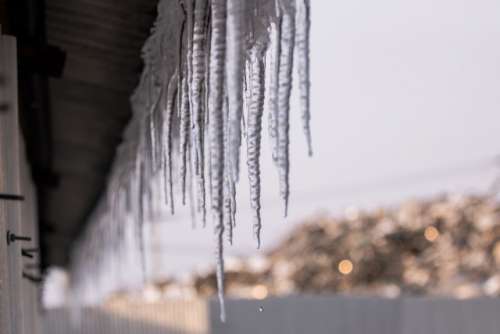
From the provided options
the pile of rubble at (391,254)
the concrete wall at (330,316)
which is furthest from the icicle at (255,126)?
the pile of rubble at (391,254)

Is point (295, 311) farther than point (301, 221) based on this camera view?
No

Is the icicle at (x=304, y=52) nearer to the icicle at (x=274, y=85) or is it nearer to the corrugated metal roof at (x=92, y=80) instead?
the icicle at (x=274, y=85)

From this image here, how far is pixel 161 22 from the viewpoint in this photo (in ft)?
11.5

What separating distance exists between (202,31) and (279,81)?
0.21 m

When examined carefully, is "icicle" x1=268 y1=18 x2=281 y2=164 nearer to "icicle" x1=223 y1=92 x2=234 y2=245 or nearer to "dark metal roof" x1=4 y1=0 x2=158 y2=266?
"icicle" x1=223 y1=92 x2=234 y2=245

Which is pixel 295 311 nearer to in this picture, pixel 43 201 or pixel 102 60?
pixel 43 201

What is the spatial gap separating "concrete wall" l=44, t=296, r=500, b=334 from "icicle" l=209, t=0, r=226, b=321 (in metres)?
7.16

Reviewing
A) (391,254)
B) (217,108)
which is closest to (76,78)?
(217,108)

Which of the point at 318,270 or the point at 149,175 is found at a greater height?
the point at 149,175

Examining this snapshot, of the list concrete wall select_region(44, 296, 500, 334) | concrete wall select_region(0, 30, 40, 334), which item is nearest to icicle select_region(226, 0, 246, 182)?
concrete wall select_region(0, 30, 40, 334)

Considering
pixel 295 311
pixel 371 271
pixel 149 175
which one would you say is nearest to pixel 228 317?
pixel 295 311

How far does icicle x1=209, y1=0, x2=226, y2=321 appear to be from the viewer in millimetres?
2586

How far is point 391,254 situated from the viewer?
28156mm

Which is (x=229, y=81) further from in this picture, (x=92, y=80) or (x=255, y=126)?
(x=92, y=80)
